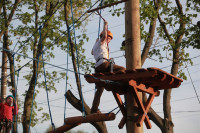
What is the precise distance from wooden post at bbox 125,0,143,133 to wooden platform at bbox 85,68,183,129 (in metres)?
0.14

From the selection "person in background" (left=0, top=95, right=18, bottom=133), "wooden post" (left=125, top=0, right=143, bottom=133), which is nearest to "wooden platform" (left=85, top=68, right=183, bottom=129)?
"wooden post" (left=125, top=0, right=143, bottom=133)

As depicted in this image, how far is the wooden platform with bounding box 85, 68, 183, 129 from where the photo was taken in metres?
5.56

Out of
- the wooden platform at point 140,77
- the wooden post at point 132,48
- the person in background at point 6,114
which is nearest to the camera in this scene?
the wooden platform at point 140,77

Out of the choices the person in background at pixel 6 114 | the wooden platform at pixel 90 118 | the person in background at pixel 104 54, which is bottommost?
the wooden platform at pixel 90 118

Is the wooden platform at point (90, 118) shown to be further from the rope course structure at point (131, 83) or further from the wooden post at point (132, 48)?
the wooden post at point (132, 48)

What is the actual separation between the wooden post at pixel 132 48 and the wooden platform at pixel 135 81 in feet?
0.45

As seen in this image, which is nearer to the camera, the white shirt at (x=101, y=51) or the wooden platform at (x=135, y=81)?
the wooden platform at (x=135, y=81)

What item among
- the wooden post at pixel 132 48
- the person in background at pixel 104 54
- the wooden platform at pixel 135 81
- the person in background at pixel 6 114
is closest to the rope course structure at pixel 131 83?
the wooden platform at pixel 135 81

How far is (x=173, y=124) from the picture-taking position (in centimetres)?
1234

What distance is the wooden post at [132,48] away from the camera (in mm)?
5855

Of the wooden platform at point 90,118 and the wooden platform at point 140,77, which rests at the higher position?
the wooden platform at point 140,77

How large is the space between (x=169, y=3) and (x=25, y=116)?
733 centimetres

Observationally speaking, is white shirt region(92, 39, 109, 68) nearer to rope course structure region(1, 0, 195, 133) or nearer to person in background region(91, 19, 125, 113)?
person in background region(91, 19, 125, 113)

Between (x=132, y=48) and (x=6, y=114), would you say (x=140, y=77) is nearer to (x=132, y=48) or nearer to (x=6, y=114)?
(x=132, y=48)
